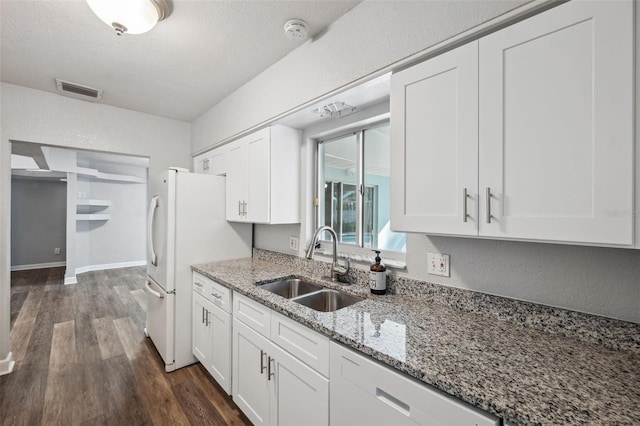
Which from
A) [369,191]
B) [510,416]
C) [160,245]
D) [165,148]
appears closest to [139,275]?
[165,148]

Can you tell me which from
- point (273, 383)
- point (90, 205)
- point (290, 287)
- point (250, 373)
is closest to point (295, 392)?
point (273, 383)

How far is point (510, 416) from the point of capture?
2.34 ft

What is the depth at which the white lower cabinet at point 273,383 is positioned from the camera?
4.23 ft

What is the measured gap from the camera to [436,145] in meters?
1.20

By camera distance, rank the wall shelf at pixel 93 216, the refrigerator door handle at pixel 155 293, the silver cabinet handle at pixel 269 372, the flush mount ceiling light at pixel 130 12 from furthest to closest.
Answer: the wall shelf at pixel 93 216
the refrigerator door handle at pixel 155 293
the silver cabinet handle at pixel 269 372
the flush mount ceiling light at pixel 130 12

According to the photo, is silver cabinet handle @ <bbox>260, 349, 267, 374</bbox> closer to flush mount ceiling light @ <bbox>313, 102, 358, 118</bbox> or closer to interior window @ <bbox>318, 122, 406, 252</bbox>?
interior window @ <bbox>318, 122, 406, 252</bbox>

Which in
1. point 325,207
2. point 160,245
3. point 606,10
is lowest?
point 160,245

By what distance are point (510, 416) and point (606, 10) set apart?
1.16 m

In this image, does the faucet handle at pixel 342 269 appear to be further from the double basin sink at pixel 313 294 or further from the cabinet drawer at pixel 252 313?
the cabinet drawer at pixel 252 313

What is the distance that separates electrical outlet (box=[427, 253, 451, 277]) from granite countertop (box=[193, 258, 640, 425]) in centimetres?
16

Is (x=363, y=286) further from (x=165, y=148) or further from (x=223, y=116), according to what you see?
(x=165, y=148)

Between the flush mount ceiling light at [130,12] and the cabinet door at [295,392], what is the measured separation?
1.91m

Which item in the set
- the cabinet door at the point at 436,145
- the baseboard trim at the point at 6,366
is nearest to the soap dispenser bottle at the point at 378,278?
the cabinet door at the point at 436,145

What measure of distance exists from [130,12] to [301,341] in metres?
1.89
